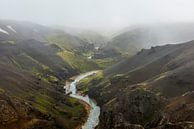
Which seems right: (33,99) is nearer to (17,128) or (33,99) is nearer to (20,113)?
(20,113)

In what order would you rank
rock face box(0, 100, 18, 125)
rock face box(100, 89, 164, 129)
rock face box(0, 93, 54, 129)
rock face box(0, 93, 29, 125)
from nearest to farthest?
rock face box(0, 100, 18, 125) < rock face box(0, 93, 54, 129) < rock face box(0, 93, 29, 125) < rock face box(100, 89, 164, 129)

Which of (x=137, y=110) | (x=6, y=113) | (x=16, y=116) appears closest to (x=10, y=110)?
(x=16, y=116)

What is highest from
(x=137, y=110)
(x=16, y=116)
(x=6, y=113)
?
(x=6, y=113)

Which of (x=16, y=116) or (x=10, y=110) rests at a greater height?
(x=10, y=110)

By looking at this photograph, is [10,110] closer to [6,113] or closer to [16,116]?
[16,116]

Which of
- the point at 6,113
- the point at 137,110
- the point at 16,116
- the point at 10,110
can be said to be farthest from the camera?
the point at 137,110

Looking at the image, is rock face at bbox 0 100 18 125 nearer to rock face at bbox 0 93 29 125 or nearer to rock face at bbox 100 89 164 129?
rock face at bbox 0 93 29 125

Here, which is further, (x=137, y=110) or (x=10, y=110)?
(x=137, y=110)

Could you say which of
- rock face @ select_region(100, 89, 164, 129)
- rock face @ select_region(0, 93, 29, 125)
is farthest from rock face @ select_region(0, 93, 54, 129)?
rock face @ select_region(100, 89, 164, 129)

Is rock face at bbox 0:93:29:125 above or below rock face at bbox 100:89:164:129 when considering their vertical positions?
above

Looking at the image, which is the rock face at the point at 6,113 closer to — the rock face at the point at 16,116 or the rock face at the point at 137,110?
the rock face at the point at 16,116

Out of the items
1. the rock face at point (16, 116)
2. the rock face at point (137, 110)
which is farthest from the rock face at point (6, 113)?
the rock face at point (137, 110)

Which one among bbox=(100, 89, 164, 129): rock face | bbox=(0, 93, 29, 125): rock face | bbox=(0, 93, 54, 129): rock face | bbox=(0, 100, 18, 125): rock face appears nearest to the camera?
bbox=(0, 100, 18, 125): rock face
